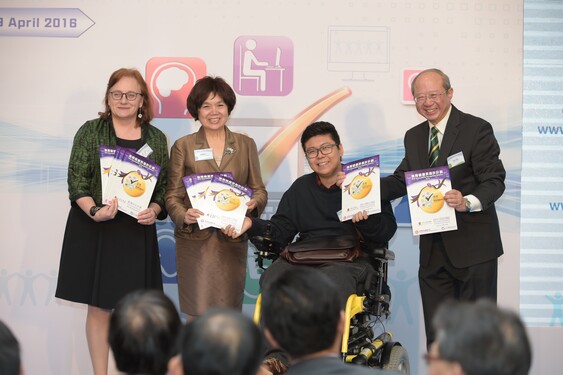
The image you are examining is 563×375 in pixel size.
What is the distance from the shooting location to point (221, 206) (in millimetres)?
4254

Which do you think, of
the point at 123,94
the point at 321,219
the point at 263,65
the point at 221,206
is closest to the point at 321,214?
the point at 321,219

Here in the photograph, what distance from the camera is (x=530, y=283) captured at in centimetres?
540

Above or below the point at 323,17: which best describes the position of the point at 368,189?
below

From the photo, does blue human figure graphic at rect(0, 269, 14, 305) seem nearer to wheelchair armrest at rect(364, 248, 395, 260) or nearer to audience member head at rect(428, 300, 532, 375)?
wheelchair armrest at rect(364, 248, 395, 260)

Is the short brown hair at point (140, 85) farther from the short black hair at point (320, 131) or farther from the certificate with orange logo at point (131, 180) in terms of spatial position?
the short black hair at point (320, 131)

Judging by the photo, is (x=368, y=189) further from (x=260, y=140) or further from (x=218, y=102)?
(x=260, y=140)

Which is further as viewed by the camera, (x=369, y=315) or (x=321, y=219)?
(x=321, y=219)

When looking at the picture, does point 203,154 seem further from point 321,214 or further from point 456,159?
point 456,159

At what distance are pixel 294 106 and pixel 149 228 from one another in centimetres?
155

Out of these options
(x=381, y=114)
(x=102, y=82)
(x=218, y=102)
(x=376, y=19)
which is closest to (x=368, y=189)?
(x=218, y=102)

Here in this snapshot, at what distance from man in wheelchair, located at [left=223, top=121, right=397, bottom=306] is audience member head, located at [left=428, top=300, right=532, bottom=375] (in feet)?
8.07

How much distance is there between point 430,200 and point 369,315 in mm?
706

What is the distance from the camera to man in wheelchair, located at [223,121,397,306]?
4195 millimetres

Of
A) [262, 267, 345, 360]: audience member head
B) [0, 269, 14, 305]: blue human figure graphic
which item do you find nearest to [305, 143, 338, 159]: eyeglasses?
[262, 267, 345, 360]: audience member head
